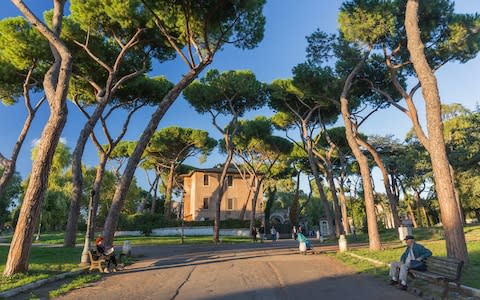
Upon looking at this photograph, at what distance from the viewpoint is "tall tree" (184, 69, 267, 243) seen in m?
26.2

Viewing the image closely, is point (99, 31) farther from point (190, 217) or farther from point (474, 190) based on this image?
point (190, 217)

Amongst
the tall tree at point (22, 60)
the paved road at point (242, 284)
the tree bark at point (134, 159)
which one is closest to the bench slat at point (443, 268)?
the paved road at point (242, 284)

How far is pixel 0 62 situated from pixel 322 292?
1867 cm

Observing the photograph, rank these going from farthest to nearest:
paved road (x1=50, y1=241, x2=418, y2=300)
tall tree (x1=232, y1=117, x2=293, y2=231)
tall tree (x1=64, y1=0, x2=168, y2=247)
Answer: tall tree (x1=232, y1=117, x2=293, y2=231), tall tree (x1=64, y1=0, x2=168, y2=247), paved road (x1=50, y1=241, x2=418, y2=300)

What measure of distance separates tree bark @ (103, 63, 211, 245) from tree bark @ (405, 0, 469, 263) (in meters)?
8.01

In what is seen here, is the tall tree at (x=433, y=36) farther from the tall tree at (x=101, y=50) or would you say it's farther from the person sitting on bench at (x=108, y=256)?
the person sitting on bench at (x=108, y=256)

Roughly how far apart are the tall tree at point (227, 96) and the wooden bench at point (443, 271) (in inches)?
772

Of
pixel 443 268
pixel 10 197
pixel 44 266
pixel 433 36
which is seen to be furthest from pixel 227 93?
pixel 10 197

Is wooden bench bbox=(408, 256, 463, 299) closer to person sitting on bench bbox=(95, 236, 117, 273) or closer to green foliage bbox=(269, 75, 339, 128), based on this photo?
person sitting on bench bbox=(95, 236, 117, 273)

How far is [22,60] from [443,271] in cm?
1880

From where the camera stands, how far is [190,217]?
4784 centimetres

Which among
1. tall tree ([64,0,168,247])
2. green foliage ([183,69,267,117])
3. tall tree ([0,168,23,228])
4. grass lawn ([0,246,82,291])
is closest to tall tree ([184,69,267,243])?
green foliage ([183,69,267,117])

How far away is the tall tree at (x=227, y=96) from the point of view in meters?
26.2

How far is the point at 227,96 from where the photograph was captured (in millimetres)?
26734
